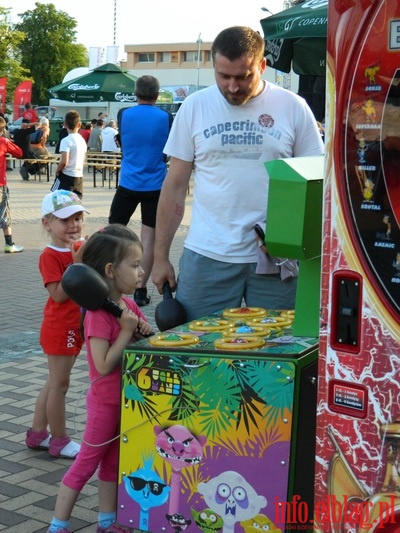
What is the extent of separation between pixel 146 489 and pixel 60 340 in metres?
1.31

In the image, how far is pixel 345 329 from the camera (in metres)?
2.49

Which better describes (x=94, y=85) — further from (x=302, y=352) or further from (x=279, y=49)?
(x=302, y=352)

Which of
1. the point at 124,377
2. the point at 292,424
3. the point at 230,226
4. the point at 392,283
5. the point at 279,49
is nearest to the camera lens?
the point at 392,283

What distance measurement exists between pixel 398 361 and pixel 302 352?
734mm

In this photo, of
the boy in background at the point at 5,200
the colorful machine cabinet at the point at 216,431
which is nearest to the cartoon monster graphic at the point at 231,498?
the colorful machine cabinet at the point at 216,431

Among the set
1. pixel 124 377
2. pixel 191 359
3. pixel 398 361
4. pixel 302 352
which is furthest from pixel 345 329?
pixel 124 377

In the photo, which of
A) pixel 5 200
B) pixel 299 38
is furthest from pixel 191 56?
pixel 299 38

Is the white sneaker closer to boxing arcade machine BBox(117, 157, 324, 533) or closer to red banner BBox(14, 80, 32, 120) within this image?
boxing arcade machine BBox(117, 157, 324, 533)

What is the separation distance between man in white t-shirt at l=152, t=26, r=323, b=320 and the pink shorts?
0.62m

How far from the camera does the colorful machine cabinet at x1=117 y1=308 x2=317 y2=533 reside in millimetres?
3053

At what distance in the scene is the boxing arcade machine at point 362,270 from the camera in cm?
236

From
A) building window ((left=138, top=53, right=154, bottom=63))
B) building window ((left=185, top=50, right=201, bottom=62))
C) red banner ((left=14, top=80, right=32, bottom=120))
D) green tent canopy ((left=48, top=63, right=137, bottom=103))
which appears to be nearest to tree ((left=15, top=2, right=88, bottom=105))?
building window ((left=138, top=53, right=154, bottom=63))

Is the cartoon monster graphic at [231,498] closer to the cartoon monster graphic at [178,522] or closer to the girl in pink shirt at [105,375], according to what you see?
the cartoon monster graphic at [178,522]

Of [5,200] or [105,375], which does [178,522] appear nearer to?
[105,375]
